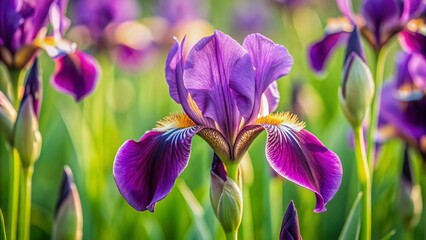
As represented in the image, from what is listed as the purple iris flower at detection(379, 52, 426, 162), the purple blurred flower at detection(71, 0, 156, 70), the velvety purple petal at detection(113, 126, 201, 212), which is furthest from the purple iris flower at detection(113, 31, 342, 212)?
the purple blurred flower at detection(71, 0, 156, 70)

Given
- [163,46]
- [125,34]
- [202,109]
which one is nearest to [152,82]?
[163,46]

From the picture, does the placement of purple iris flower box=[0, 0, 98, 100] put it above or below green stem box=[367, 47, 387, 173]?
above

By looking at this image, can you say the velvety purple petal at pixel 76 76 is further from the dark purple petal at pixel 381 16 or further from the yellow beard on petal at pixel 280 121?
the dark purple petal at pixel 381 16

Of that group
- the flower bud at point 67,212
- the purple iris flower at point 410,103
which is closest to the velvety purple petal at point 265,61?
the flower bud at point 67,212

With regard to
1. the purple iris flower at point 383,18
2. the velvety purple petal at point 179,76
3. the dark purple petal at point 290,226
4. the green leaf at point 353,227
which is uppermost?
the purple iris flower at point 383,18

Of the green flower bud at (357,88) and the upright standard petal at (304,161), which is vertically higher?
the green flower bud at (357,88)

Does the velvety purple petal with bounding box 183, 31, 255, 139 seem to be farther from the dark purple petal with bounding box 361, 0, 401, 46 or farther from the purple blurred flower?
the purple blurred flower
